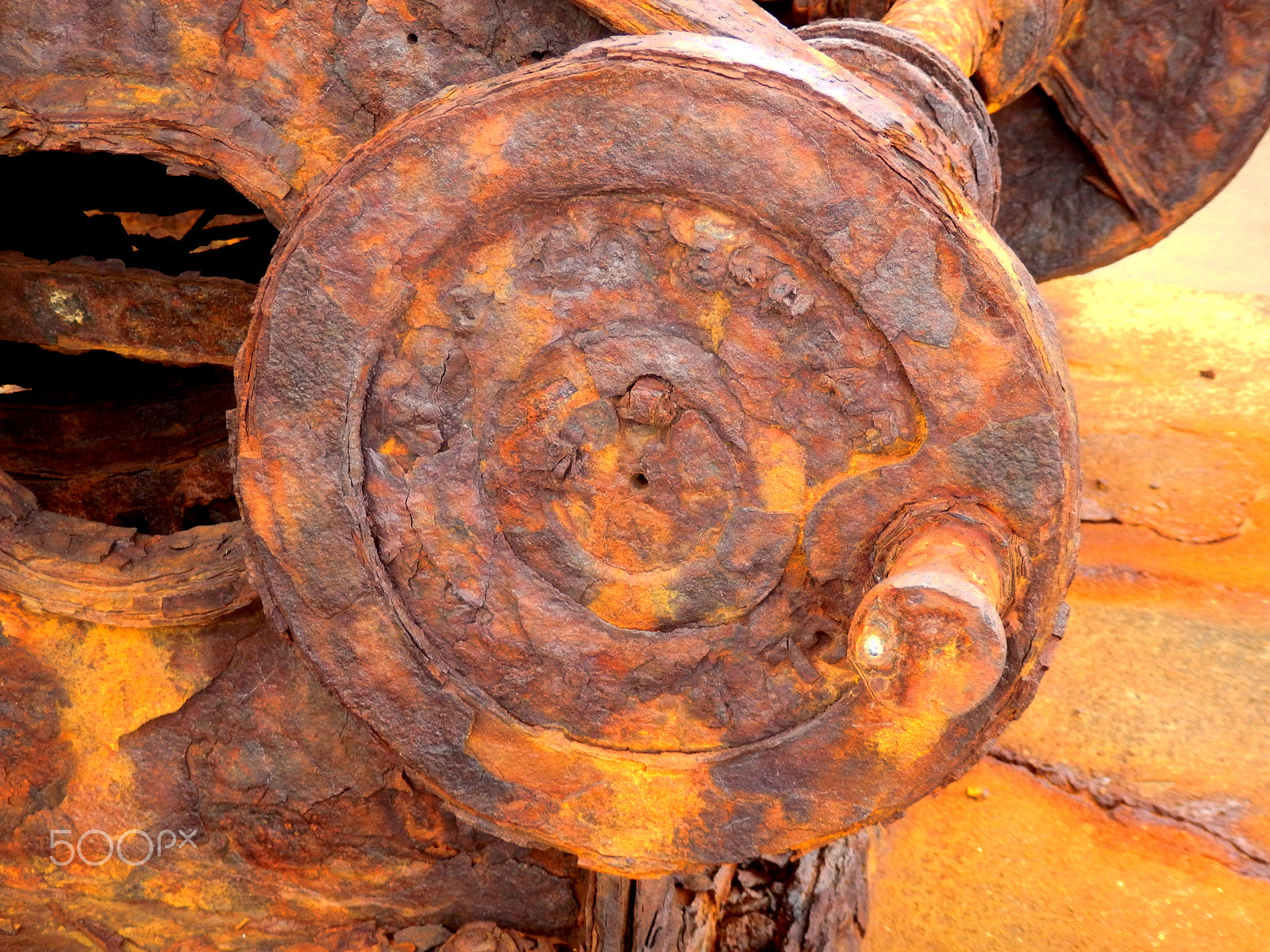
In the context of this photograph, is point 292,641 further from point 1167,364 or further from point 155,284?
point 1167,364

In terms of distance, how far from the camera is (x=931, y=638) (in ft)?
3.92

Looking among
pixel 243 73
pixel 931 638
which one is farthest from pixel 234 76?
pixel 931 638

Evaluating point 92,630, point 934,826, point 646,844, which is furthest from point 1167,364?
point 92,630

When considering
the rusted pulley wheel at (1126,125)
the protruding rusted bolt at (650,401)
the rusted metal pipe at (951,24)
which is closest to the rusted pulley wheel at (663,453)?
the protruding rusted bolt at (650,401)

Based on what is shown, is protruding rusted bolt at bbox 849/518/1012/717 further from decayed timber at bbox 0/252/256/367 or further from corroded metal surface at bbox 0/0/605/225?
decayed timber at bbox 0/252/256/367

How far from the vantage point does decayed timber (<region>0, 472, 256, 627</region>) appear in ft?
6.63

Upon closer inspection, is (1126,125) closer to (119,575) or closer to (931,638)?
(931,638)

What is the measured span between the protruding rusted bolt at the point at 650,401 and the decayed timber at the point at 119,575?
0.90 metres

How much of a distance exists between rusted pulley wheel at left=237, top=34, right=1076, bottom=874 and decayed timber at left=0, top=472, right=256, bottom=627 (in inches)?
17.3

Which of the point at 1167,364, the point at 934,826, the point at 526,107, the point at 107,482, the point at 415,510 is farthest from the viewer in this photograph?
the point at 1167,364

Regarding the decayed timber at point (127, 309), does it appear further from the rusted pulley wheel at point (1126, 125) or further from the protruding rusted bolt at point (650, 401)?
the rusted pulley wheel at point (1126, 125)

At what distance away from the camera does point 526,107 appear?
1355 mm

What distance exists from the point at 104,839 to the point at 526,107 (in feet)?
5.40

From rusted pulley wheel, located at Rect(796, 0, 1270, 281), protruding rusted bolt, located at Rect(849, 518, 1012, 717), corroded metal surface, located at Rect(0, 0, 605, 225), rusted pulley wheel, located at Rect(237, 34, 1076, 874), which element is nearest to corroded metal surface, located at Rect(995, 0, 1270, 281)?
rusted pulley wheel, located at Rect(796, 0, 1270, 281)
